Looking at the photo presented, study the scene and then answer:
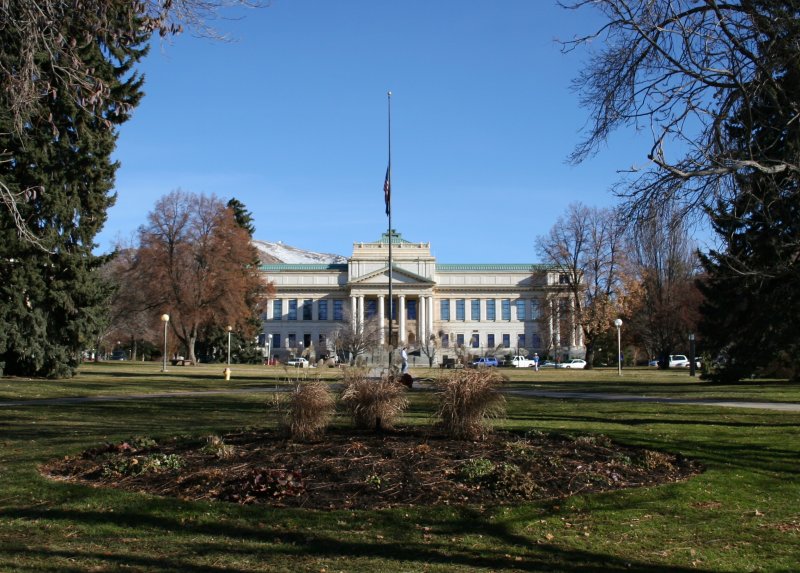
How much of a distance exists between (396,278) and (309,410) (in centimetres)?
9499

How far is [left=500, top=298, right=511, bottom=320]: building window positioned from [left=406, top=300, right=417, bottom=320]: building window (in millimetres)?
13720

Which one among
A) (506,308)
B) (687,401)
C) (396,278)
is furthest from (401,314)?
(687,401)

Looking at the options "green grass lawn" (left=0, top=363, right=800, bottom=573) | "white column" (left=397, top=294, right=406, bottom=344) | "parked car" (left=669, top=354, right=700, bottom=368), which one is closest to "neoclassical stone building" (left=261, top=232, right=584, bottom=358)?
"white column" (left=397, top=294, right=406, bottom=344)

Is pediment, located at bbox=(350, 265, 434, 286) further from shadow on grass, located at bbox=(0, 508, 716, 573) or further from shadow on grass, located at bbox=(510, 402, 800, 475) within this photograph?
shadow on grass, located at bbox=(0, 508, 716, 573)

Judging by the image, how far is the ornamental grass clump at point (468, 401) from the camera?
9891 mm

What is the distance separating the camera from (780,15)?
10914 mm

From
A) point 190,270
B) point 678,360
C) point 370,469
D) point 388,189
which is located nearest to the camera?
point 370,469

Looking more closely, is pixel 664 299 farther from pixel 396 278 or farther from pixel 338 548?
pixel 338 548

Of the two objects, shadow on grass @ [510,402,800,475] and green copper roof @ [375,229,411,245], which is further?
green copper roof @ [375,229,411,245]

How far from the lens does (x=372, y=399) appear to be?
1055cm

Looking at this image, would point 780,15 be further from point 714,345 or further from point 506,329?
point 506,329

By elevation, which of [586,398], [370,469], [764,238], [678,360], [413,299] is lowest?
[586,398]

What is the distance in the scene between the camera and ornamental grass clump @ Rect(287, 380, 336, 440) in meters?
9.86

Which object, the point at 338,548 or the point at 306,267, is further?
the point at 306,267
